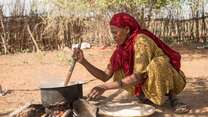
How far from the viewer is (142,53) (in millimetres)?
4555

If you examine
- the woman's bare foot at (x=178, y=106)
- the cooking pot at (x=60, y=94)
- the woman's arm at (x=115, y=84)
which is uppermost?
the woman's arm at (x=115, y=84)

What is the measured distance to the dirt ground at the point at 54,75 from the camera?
5414 millimetres

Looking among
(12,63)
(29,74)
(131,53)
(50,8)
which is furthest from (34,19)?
(131,53)

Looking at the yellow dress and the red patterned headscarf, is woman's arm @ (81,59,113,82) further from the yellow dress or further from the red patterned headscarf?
the yellow dress

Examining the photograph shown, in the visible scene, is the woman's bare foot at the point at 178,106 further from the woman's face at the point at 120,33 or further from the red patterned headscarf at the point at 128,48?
the woman's face at the point at 120,33

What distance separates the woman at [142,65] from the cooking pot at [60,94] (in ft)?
0.99

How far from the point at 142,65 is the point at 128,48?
280mm

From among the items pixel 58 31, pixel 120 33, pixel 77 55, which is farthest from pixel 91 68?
pixel 58 31

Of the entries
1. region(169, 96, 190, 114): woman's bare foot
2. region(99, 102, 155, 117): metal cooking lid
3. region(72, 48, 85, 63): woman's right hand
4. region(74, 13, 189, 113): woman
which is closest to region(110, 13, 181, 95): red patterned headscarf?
region(74, 13, 189, 113): woman

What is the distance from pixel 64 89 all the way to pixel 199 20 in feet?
28.7

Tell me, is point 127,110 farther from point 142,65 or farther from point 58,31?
point 58,31

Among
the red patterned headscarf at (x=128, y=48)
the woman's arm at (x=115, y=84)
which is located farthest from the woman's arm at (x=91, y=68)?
the woman's arm at (x=115, y=84)

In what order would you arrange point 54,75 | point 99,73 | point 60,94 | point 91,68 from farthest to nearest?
point 54,75
point 99,73
point 91,68
point 60,94

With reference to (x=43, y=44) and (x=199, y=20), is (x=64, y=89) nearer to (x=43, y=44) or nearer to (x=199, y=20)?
(x=43, y=44)
